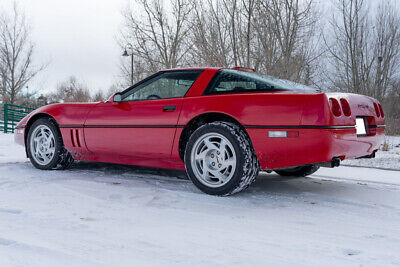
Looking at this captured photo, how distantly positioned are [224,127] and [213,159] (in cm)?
33

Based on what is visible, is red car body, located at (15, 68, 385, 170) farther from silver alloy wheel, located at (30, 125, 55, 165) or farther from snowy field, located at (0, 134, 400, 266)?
snowy field, located at (0, 134, 400, 266)

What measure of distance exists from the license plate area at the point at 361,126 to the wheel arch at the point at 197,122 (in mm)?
1004

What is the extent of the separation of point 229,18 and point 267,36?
1.15 meters

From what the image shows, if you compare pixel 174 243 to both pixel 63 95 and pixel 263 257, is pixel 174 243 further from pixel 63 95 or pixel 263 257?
pixel 63 95

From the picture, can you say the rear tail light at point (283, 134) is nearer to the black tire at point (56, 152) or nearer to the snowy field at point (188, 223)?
the snowy field at point (188, 223)

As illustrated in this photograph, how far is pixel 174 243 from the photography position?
6.41 ft

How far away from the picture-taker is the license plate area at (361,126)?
299 cm

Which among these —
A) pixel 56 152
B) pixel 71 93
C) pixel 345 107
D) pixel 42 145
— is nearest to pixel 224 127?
pixel 345 107

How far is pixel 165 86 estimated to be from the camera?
11.7ft

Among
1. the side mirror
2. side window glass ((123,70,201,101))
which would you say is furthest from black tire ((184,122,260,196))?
the side mirror

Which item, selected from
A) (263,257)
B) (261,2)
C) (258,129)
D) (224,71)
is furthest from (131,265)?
(261,2)

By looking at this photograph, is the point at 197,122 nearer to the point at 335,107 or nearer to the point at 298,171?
the point at 335,107

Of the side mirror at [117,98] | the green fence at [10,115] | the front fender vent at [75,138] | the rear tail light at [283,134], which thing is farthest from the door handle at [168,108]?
the green fence at [10,115]

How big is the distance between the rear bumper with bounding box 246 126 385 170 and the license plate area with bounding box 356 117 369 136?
0.04 metres
